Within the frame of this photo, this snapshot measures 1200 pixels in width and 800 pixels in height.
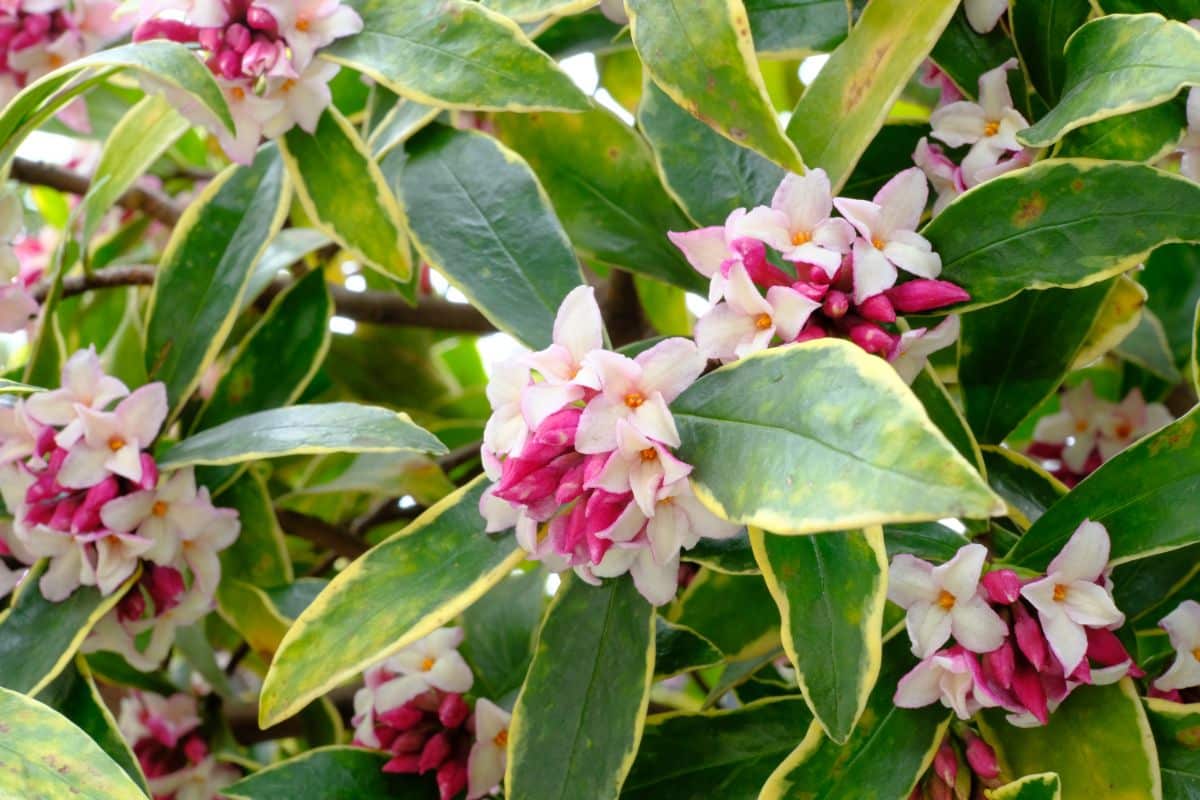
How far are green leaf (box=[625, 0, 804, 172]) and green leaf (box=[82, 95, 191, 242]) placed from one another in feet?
1.35

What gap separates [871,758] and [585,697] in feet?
0.50

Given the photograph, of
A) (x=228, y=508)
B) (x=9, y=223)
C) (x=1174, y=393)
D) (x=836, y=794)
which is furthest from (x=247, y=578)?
(x=1174, y=393)

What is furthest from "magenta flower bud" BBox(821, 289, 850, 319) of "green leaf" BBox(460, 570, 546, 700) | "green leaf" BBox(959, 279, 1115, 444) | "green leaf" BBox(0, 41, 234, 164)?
"green leaf" BBox(460, 570, 546, 700)

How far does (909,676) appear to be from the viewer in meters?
0.69

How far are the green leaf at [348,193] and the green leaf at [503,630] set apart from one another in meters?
0.30

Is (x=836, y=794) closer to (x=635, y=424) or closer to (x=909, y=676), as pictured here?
(x=909, y=676)

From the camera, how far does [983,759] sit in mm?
708

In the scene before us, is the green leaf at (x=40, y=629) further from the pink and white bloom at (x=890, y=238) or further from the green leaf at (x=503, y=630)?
the pink and white bloom at (x=890, y=238)

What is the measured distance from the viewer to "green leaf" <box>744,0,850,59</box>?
0.81 m

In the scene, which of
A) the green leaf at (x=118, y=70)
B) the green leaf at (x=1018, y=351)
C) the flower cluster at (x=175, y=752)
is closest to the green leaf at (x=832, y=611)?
the green leaf at (x=1018, y=351)

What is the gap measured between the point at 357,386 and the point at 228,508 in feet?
1.31

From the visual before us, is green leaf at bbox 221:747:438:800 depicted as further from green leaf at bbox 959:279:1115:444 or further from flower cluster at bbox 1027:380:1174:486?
flower cluster at bbox 1027:380:1174:486

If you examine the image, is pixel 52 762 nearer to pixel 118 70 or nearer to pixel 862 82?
pixel 118 70

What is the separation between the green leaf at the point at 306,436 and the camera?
27.2 inches
